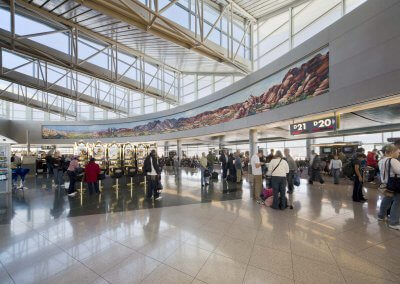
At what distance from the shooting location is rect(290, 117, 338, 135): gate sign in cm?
702

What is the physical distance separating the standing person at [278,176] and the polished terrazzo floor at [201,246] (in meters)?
0.34

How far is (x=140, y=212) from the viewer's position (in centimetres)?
529

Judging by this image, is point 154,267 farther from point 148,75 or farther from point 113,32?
point 148,75

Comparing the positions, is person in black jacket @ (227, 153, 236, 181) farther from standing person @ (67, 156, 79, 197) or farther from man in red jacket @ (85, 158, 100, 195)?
standing person @ (67, 156, 79, 197)

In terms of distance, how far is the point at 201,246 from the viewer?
3.33 metres

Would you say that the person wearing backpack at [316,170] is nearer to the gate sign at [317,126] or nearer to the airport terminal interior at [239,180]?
the airport terminal interior at [239,180]

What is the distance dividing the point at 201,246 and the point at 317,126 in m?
6.13

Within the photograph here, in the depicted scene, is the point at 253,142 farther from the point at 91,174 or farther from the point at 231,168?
the point at 91,174

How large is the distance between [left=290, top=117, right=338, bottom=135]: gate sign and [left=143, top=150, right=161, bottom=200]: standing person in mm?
5400

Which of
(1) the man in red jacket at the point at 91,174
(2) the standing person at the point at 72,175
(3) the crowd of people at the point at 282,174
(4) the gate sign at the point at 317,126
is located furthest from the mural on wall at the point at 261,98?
(2) the standing person at the point at 72,175

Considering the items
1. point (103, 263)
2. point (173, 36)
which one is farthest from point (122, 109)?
point (103, 263)

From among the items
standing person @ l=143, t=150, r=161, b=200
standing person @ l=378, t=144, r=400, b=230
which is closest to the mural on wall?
standing person @ l=378, t=144, r=400, b=230

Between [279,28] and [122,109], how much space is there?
21264 millimetres

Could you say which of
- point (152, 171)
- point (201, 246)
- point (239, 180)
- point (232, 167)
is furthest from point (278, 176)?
point (232, 167)
